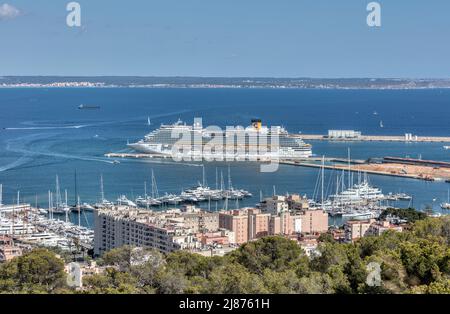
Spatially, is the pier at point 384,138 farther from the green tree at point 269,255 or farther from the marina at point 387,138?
the green tree at point 269,255

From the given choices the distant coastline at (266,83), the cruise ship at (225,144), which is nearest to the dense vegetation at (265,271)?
the cruise ship at (225,144)

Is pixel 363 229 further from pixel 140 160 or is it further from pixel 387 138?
pixel 387 138

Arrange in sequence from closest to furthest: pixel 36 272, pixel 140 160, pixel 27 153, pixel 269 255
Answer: pixel 36 272 → pixel 269 255 → pixel 27 153 → pixel 140 160

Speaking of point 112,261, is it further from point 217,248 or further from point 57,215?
point 57,215

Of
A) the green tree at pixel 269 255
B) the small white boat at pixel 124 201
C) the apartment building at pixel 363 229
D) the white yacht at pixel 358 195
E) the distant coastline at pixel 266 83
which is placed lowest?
the white yacht at pixel 358 195

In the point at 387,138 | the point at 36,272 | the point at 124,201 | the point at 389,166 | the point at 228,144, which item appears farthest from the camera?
the point at 387,138

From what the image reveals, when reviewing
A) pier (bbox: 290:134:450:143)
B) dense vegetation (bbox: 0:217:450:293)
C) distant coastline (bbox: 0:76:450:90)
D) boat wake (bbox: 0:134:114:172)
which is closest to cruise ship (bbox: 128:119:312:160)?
boat wake (bbox: 0:134:114:172)

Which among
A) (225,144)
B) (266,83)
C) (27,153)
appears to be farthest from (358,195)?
Answer: (266,83)
